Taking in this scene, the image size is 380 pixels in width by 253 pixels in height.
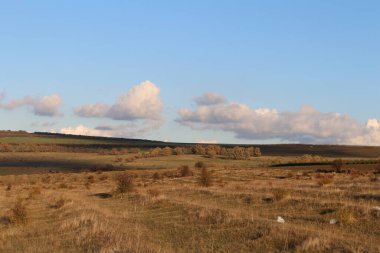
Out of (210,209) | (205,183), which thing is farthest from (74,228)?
(205,183)

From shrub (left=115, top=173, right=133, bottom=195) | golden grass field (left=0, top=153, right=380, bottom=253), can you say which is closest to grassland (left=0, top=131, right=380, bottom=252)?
golden grass field (left=0, top=153, right=380, bottom=253)

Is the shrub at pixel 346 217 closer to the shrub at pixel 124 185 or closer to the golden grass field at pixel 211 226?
the golden grass field at pixel 211 226

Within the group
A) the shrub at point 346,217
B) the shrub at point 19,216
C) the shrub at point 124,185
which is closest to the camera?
the shrub at point 346,217

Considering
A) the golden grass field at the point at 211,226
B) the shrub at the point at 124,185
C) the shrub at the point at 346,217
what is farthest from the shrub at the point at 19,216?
the shrub at the point at 346,217

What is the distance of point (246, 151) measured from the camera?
146 metres

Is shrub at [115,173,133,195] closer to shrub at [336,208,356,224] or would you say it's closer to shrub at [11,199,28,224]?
shrub at [11,199,28,224]

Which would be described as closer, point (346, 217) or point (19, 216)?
point (346, 217)

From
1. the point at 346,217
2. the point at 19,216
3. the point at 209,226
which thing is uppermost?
the point at 346,217

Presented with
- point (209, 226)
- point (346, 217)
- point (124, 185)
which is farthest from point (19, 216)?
point (346, 217)

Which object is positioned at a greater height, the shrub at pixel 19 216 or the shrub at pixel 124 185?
the shrub at pixel 124 185

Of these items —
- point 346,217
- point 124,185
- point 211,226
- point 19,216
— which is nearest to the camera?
point 346,217

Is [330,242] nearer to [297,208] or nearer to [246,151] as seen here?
[297,208]

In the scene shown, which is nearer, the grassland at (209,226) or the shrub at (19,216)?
the grassland at (209,226)

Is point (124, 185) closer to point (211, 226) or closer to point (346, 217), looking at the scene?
point (211, 226)
